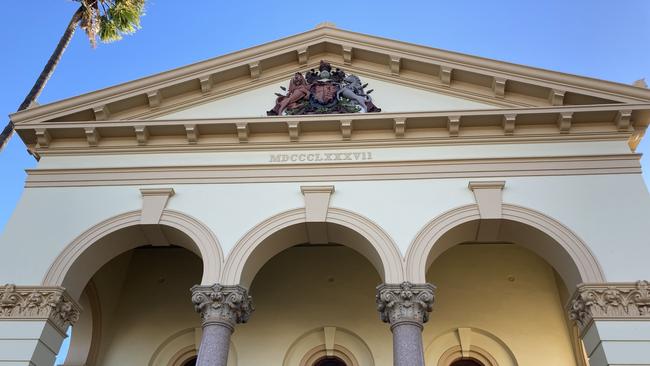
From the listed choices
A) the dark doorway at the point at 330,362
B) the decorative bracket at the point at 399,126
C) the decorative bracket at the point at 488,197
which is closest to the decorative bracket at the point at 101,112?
the decorative bracket at the point at 399,126

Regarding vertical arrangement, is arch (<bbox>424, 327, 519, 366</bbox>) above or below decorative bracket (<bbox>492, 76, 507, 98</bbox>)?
below

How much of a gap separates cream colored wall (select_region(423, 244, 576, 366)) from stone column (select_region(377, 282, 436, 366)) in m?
3.65

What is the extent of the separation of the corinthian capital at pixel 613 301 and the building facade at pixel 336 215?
0.12 ft

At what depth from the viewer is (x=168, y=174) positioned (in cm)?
1320

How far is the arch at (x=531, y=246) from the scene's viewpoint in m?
11.1

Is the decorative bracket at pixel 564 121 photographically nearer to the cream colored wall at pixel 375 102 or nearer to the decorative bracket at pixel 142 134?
the cream colored wall at pixel 375 102

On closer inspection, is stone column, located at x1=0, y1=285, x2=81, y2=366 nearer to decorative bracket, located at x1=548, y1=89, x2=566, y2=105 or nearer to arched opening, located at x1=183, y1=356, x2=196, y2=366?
arched opening, located at x1=183, y1=356, x2=196, y2=366

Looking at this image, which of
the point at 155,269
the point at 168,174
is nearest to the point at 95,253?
the point at 168,174

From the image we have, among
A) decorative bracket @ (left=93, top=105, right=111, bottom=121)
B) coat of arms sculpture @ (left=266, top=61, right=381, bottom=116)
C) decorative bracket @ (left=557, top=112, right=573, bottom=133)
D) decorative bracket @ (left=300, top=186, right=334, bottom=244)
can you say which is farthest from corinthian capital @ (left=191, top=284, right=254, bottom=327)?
decorative bracket @ (left=557, top=112, right=573, bottom=133)

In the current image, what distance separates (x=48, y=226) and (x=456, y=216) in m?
8.64

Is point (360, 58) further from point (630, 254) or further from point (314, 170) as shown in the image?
point (630, 254)

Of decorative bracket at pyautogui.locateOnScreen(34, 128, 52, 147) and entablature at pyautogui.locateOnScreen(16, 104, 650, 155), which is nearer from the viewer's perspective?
entablature at pyautogui.locateOnScreen(16, 104, 650, 155)

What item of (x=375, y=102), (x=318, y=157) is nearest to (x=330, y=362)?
(x=318, y=157)

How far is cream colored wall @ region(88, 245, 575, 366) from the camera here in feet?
46.1
